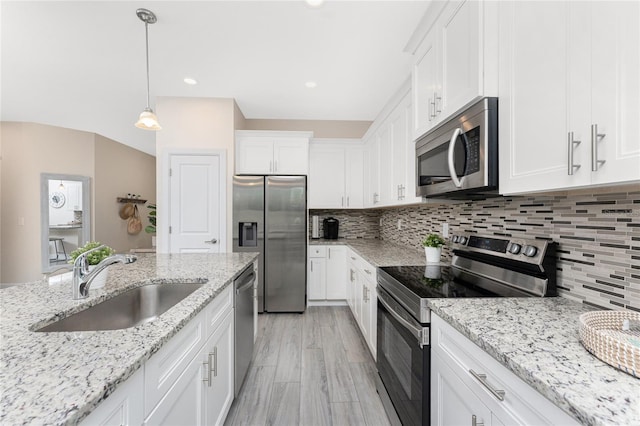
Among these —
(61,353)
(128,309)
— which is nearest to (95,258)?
(128,309)

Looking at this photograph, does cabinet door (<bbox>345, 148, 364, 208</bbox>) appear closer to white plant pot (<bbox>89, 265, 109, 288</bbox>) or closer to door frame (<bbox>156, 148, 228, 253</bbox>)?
door frame (<bbox>156, 148, 228, 253</bbox>)

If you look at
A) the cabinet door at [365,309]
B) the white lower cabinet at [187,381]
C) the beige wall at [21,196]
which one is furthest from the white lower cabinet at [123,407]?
the beige wall at [21,196]

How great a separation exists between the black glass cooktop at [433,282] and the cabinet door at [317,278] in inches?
70.8

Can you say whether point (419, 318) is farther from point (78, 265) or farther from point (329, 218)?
point (329, 218)

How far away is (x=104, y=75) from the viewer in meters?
2.75

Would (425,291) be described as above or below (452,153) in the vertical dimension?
below

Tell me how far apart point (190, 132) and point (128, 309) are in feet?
8.38

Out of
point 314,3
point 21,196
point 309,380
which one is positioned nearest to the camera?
point 314,3

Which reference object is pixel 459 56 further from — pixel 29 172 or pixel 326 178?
pixel 29 172

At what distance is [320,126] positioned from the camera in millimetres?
4094

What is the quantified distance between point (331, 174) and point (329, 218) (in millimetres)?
671

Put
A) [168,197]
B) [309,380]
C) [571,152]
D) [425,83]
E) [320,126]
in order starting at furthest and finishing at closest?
[320,126] → [168,197] → [309,380] → [425,83] → [571,152]

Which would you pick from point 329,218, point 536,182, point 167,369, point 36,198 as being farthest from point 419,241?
point 36,198

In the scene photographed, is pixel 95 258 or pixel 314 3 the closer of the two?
pixel 95 258
